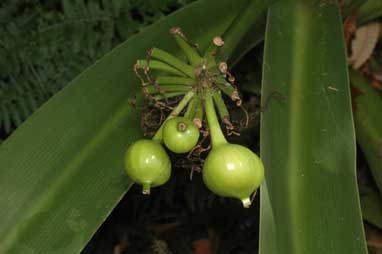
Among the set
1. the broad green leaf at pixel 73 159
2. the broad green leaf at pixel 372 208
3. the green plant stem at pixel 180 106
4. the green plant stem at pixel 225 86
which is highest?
the green plant stem at pixel 225 86

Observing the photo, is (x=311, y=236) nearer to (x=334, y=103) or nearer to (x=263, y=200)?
(x=263, y=200)

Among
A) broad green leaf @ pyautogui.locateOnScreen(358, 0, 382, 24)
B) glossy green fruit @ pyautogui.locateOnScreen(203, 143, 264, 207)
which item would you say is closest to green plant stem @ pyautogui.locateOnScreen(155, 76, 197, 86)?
glossy green fruit @ pyautogui.locateOnScreen(203, 143, 264, 207)

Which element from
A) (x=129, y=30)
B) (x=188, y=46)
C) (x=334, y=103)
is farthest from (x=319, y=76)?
(x=129, y=30)

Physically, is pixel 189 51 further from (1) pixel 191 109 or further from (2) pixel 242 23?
(2) pixel 242 23

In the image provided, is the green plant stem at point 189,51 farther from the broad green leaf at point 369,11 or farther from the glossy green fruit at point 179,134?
the broad green leaf at point 369,11

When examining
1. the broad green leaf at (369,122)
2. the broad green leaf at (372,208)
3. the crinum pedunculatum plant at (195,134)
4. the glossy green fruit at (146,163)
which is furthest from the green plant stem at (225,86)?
the broad green leaf at (372,208)

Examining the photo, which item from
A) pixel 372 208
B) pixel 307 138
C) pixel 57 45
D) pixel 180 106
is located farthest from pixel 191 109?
pixel 372 208

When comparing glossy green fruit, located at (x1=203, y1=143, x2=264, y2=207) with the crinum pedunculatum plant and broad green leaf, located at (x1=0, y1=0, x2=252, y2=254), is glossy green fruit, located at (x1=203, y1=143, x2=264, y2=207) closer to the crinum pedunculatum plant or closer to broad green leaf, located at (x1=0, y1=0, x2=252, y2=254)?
the crinum pedunculatum plant
